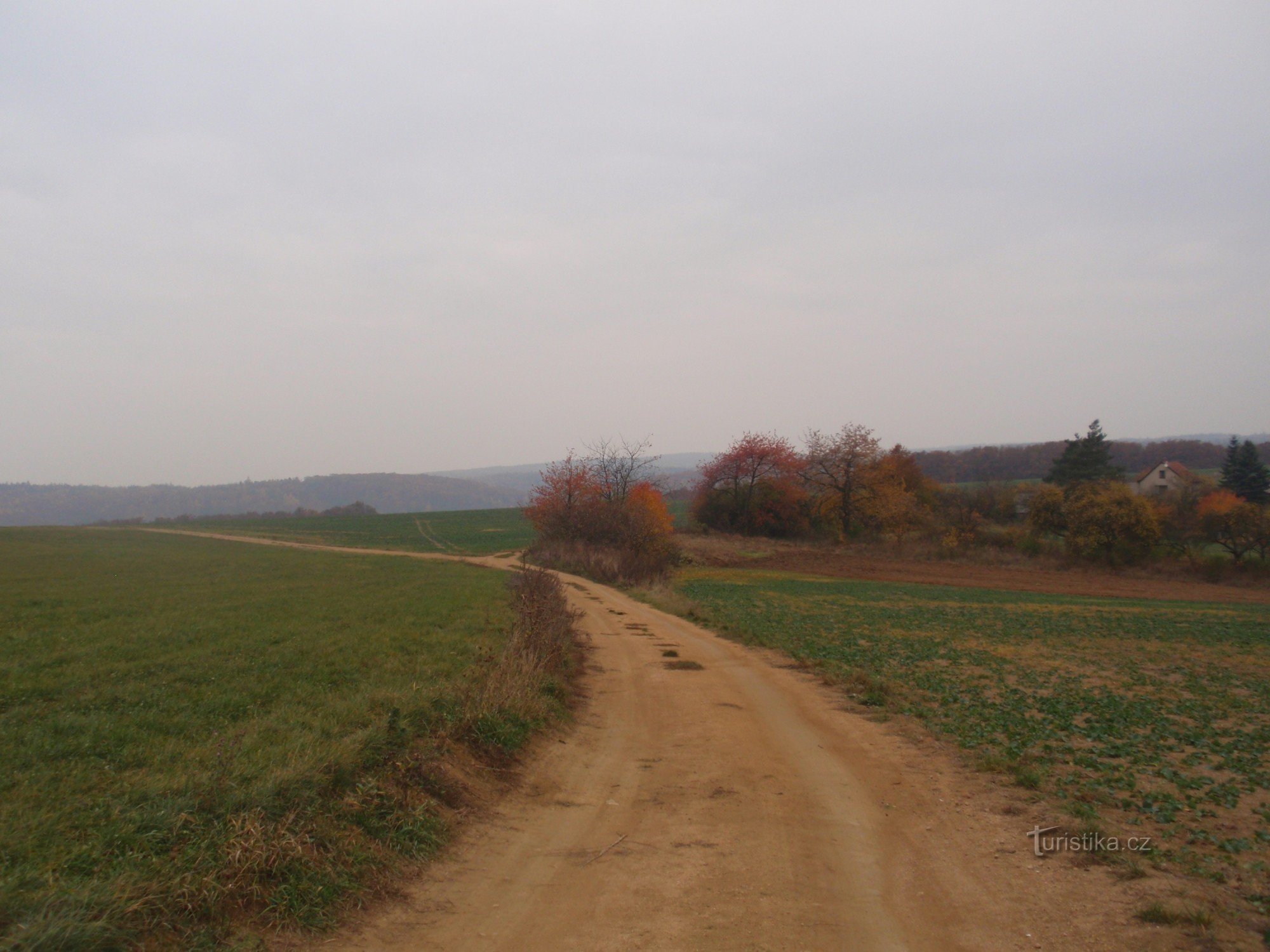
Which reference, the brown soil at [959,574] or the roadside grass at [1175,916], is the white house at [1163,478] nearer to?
the brown soil at [959,574]

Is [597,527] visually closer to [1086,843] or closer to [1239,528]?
[1086,843]

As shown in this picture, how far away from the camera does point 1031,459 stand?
102188 mm

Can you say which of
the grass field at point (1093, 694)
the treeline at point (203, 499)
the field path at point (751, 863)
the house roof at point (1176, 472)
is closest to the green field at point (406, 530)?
the grass field at point (1093, 694)

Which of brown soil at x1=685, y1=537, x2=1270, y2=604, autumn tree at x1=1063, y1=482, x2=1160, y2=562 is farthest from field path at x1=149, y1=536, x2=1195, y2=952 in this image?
autumn tree at x1=1063, y1=482, x2=1160, y2=562

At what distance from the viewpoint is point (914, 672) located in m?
12.7

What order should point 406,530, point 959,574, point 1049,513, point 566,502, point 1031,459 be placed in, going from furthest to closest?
point 1031,459 → point 406,530 → point 1049,513 → point 566,502 → point 959,574

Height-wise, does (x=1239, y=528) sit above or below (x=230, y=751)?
below

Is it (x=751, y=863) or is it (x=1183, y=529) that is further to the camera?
(x=1183, y=529)

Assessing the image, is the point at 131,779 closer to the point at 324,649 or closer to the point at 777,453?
the point at 324,649

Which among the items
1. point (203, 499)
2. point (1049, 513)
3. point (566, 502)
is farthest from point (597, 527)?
point (203, 499)

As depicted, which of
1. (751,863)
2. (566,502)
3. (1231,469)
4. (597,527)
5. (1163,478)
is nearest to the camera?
(751,863)

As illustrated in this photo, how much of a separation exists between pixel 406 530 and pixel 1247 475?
275ft

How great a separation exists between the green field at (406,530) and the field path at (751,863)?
4682cm

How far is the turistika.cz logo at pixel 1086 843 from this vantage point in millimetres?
5500
